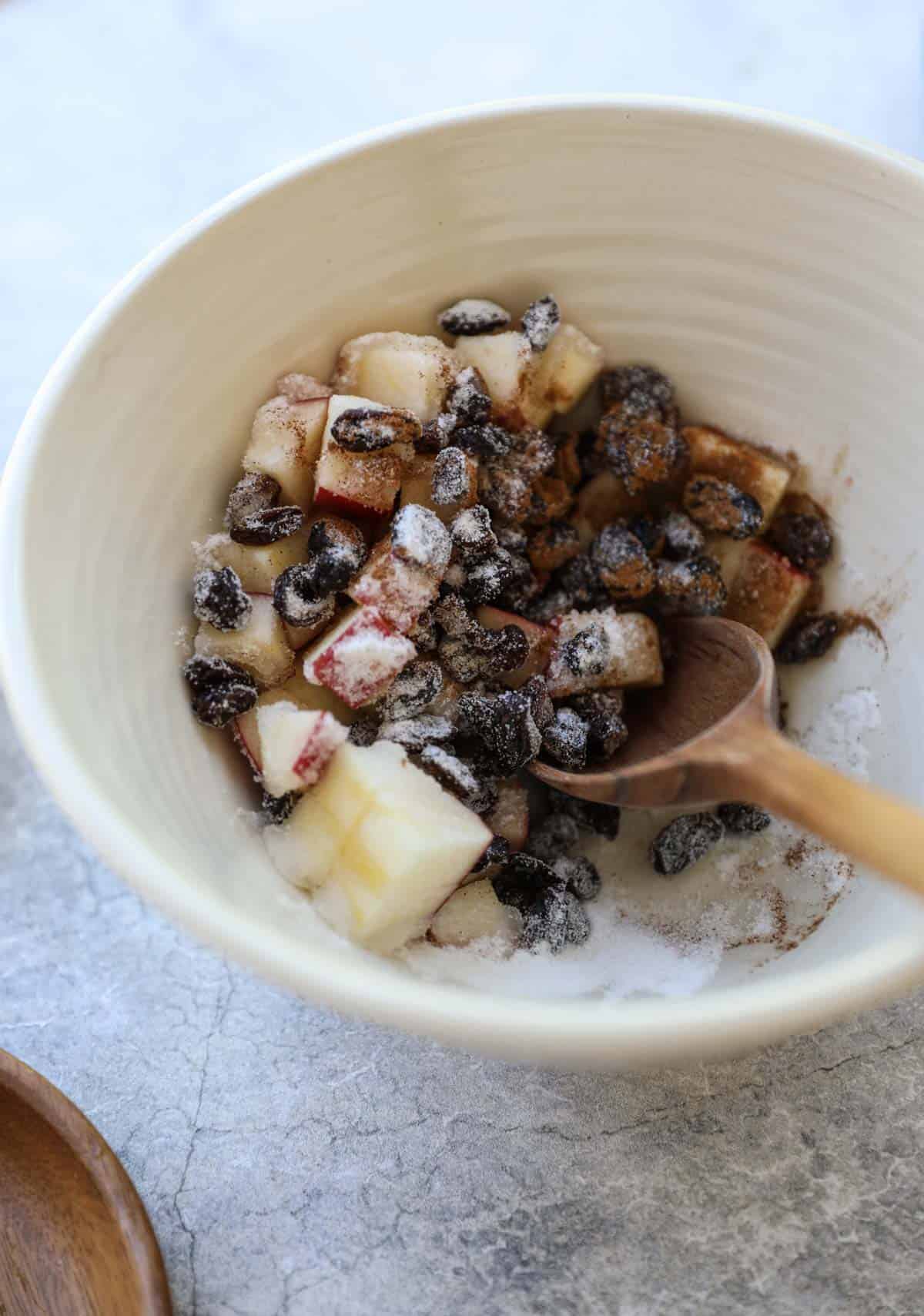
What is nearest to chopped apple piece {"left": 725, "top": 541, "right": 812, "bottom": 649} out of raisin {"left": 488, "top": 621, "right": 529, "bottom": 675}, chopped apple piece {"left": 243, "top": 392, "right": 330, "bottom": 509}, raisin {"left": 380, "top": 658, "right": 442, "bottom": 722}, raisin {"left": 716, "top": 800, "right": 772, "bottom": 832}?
raisin {"left": 716, "top": 800, "right": 772, "bottom": 832}

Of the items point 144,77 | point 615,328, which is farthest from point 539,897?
point 144,77

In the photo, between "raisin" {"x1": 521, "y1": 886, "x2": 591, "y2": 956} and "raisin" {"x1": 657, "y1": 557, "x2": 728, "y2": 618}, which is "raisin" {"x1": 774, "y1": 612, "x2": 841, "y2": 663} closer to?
"raisin" {"x1": 657, "y1": 557, "x2": 728, "y2": 618}

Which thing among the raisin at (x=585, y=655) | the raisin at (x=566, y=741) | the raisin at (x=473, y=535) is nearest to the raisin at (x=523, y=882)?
the raisin at (x=566, y=741)

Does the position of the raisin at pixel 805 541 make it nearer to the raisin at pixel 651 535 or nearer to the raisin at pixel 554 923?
the raisin at pixel 651 535

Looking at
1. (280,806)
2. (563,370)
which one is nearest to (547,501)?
(563,370)

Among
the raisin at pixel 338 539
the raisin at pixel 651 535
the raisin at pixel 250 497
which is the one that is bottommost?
the raisin at pixel 250 497

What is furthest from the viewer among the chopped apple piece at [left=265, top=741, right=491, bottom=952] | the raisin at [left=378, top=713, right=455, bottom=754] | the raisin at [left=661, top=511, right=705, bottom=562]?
the raisin at [left=661, top=511, right=705, bottom=562]
